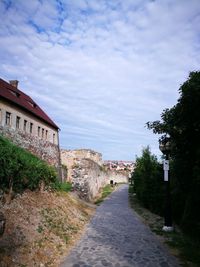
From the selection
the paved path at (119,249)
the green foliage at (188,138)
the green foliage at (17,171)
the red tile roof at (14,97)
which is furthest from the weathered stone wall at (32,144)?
the green foliage at (188,138)

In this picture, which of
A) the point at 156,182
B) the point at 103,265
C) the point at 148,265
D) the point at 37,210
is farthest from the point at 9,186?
the point at 156,182

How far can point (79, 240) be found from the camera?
31.2 feet

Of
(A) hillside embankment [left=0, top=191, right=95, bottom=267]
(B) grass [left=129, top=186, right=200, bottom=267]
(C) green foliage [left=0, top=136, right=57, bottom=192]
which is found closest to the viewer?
(A) hillside embankment [left=0, top=191, right=95, bottom=267]

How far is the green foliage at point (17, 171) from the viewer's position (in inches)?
379

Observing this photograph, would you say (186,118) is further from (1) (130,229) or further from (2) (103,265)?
(1) (130,229)

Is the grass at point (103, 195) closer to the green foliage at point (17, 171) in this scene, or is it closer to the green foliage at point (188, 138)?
the green foliage at point (17, 171)

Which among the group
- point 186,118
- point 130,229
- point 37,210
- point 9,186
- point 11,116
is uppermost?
point 11,116

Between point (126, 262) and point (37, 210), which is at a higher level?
point (37, 210)

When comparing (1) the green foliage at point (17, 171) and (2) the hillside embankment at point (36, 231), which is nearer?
(2) the hillside embankment at point (36, 231)

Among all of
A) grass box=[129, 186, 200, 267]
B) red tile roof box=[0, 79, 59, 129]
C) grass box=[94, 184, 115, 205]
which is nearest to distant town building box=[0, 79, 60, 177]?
red tile roof box=[0, 79, 59, 129]

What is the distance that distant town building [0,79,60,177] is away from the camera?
2473cm

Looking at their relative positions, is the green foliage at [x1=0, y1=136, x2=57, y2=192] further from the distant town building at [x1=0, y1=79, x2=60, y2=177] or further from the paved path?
the distant town building at [x1=0, y1=79, x2=60, y2=177]

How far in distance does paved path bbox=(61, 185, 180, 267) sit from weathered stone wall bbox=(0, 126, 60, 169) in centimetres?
1365

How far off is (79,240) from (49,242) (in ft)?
4.75
